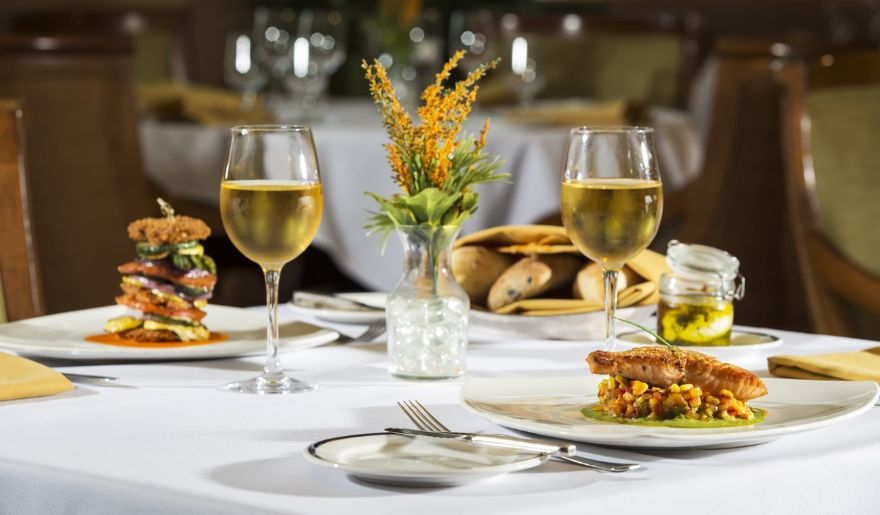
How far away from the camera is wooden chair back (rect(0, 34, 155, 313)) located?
11.6 ft

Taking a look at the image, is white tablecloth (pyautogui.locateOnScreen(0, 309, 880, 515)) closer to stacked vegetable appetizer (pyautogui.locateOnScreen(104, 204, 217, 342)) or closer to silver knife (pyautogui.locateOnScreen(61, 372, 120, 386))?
silver knife (pyautogui.locateOnScreen(61, 372, 120, 386))

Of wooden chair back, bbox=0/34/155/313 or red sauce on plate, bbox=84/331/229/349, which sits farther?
wooden chair back, bbox=0/34/155/313

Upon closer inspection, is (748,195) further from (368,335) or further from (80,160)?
(368,335)

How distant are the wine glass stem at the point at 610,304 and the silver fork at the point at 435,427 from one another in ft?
0.72

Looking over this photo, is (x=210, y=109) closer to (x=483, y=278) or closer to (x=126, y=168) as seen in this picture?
(x=126, y=168)

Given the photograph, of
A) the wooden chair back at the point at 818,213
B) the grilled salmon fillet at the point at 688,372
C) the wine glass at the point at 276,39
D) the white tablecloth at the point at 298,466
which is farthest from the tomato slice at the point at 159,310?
the wine glass at the point at 276,39

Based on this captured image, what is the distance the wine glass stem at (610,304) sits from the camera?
126cm

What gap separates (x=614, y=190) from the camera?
4.18ft

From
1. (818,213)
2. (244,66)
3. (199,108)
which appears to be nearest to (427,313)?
(818,213)

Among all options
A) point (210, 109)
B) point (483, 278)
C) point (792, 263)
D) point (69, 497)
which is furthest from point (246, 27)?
point (69, 497)

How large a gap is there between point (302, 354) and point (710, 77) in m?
4.54

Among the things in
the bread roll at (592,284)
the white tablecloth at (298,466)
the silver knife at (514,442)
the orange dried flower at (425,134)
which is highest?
the orange dried flower at (425,134)

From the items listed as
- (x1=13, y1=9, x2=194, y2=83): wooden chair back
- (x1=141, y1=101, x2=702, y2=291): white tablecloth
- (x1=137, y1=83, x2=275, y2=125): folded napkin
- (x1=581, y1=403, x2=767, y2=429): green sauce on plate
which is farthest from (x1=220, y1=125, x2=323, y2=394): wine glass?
(x1=13, y1=9, x2=194, y2=83): wooden chair back

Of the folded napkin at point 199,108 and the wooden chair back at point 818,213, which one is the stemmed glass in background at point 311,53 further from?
the wooden chair back at point 818,213
